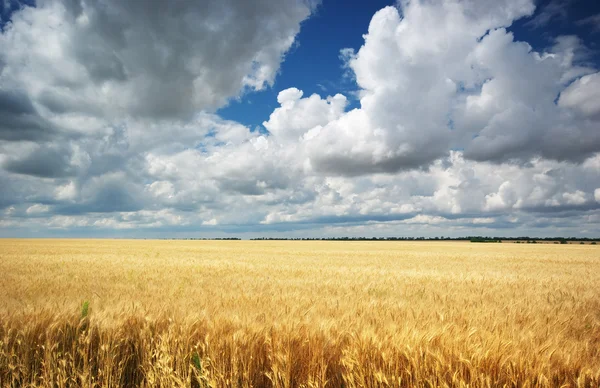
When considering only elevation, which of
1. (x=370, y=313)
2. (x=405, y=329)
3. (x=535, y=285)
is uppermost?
(x=405, y=329)

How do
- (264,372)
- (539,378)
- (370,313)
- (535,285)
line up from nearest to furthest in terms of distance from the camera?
(539,378) < (264,372) < (370,313) < (535,285)

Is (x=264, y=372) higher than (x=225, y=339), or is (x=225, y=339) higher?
Result: (x=225, y=339)

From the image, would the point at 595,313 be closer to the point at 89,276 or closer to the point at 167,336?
the point at 167,336

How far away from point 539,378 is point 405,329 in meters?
A: 1.26

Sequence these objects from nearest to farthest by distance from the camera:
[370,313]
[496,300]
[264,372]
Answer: [264,372] < [370,313] < [496,300]

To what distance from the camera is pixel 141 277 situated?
12188mm

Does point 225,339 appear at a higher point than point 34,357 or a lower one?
higher

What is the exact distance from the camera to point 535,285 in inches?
455

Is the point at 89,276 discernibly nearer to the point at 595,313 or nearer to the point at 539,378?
the point at 539,378

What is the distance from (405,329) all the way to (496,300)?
6011 mm

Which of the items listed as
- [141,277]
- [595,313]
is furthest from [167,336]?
[141,277]

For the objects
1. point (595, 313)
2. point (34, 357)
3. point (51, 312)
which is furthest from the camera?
point (595, 313)

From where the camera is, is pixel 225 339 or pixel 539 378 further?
pixel 225 339

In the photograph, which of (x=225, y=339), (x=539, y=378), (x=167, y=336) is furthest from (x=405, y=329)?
(x=167, y=336)
